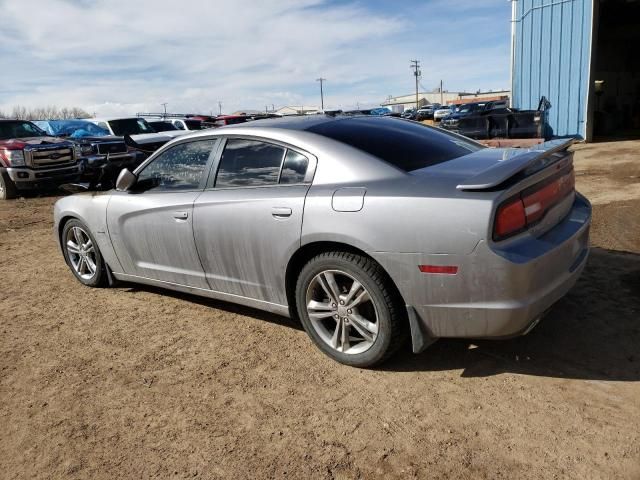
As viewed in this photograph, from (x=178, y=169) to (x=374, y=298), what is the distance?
206cm

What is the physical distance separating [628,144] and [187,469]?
17468 millimetres

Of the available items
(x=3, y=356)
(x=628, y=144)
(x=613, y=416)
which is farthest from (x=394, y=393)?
(x=628, y=144)

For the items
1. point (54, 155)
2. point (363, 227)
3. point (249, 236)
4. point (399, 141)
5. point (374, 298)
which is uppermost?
point (399, 141)

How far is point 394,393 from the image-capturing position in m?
2.97

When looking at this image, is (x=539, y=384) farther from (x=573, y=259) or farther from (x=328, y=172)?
(x=328, y=172)

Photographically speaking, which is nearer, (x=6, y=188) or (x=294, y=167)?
(x=294, y=167)

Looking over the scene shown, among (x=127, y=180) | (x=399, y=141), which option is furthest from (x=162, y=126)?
(x=399, y=141)

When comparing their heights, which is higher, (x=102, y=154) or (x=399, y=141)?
(x=399, y=141)

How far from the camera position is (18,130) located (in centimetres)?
1309

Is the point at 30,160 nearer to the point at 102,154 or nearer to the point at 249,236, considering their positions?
the point at 102,154

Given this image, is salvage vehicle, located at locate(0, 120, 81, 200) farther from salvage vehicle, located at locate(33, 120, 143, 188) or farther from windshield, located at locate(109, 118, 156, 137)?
windshield, located at locate(109, 118, 156, 137)

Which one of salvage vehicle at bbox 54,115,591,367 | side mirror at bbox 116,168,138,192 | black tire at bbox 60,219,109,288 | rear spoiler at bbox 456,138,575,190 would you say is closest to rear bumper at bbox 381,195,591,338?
salvage vehicle at bbox 54,115,591,367

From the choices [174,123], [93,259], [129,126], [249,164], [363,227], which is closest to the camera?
[363,227]

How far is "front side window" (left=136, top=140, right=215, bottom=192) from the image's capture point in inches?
157
